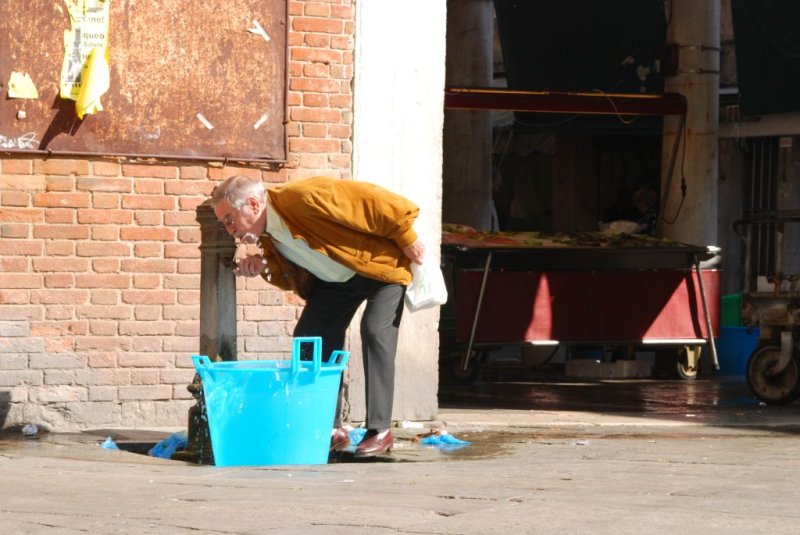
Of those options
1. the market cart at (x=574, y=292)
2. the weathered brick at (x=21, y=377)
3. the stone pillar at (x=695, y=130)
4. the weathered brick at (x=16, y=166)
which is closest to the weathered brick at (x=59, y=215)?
the weathered brick at (x=16, y=166)

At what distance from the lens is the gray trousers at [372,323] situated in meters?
7.39

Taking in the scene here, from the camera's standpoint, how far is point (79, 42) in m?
8.30

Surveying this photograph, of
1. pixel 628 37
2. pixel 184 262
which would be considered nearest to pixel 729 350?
pixel 628 37

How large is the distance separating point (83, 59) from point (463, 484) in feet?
12.5

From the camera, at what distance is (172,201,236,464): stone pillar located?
23.7ft

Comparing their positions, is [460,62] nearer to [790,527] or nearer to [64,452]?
[64,452]

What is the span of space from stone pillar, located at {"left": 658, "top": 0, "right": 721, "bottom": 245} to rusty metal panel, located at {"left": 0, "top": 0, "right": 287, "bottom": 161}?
744 centimetres

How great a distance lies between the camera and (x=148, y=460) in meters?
7.19

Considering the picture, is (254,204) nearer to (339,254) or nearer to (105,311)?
(339,254)

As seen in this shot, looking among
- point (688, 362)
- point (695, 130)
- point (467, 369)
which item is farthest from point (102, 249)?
point (695, 130)

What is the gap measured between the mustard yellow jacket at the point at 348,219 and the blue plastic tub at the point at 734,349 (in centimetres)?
810

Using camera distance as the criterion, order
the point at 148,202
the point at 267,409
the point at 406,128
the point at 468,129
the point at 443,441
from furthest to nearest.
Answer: the point at 468,129 < the point at 406,128 < the point at 148,202 < the point at 443,441 < the point at 267,409

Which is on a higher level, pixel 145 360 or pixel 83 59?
pixel 83 59

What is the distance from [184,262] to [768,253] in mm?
10116
